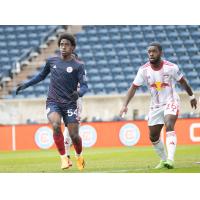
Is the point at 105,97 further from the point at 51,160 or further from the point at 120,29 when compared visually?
the point at 51,160

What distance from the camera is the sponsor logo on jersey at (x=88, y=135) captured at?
14.8m

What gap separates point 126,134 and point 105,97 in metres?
1.24

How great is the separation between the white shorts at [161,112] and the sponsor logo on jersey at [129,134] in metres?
6.35

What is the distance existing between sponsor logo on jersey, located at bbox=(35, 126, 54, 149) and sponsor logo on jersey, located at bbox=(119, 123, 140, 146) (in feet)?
4.33

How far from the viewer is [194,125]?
47.9 feet

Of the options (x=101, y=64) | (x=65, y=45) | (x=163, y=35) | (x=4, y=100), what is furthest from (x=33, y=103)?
(x=65, y=45)

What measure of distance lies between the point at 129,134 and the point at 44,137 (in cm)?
158

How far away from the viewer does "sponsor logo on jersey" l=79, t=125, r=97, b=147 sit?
14797 mm

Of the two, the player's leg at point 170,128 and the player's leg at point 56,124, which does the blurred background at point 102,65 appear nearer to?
the player's leg at point 170,128

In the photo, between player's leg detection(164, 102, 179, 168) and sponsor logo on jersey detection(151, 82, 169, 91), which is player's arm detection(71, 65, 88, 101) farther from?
player's leg detection(164, 102, 179, 168)

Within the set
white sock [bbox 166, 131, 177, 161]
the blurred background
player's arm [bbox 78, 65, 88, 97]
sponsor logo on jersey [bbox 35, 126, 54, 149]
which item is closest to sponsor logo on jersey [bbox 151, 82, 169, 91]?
white sock [bbox 166, 131, 177, 161]

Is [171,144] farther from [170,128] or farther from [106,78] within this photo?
[106,78]

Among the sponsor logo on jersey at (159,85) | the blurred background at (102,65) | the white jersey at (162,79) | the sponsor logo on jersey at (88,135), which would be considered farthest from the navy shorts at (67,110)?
the sponsor logo on jersey at (88,135)

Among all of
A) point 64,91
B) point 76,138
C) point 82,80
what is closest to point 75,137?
point 76,138
